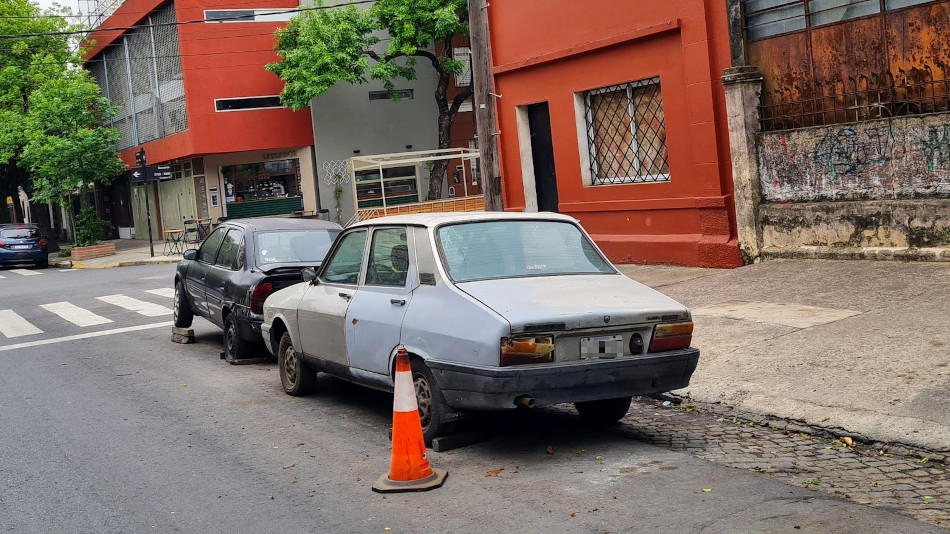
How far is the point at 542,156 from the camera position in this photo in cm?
1731

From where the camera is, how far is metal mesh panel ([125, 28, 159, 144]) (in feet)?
127

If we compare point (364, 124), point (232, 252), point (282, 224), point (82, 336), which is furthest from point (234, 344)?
point (364, 124)

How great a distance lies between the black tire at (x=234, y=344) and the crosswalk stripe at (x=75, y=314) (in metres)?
5.39

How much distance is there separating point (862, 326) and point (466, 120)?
106 feet

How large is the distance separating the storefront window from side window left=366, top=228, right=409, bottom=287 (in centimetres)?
3091

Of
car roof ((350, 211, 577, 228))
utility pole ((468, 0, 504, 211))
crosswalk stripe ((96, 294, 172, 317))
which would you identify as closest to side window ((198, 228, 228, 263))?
utility pole ((468, 0, 504, 211))

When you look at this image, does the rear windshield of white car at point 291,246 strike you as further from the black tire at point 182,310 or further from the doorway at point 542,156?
the doorway at point 542,156

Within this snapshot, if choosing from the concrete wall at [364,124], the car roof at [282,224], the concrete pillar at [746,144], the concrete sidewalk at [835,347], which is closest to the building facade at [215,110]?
the concrete wall at [364,124]

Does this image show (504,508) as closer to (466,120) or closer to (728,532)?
(728,532)

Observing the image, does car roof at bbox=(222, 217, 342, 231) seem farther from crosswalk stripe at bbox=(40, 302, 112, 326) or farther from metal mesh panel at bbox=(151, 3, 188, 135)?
metal mesh panel at bbox=(151, 3, 188, 135)

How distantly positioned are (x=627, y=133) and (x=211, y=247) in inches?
262

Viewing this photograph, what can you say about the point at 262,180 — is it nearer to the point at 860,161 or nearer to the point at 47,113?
the point at 47,113

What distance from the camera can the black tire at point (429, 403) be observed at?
21.2 feet

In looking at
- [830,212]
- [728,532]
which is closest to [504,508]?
[728,532]
